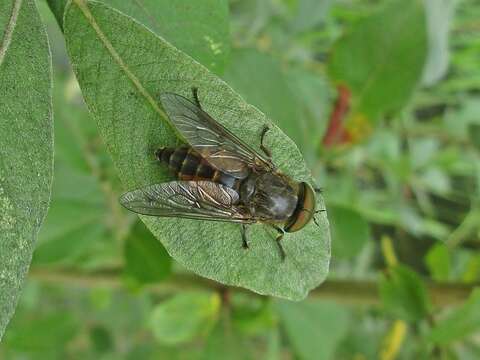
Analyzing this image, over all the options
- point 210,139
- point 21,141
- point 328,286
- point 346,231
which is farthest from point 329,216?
point 21,141

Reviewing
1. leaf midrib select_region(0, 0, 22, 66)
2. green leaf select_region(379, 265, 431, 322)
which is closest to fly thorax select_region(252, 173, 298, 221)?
green leaf select_region(379, 265, 431, 322)

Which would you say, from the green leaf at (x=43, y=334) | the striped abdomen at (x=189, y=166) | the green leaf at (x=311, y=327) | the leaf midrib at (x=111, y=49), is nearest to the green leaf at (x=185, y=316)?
the green leaf at (x=311, y=327)

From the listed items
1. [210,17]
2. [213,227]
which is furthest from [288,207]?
[210,17]

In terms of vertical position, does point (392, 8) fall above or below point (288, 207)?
above

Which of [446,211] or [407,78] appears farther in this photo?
[446,211]

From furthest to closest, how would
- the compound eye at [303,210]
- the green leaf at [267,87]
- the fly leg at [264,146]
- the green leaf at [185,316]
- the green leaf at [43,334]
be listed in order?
1. the green leaf at [43,334]
2. the green leaf at [185,316]
3. the green leaf at [267,87]
4. the compound eye at [303,210]
5. the fly leg at [264,146]

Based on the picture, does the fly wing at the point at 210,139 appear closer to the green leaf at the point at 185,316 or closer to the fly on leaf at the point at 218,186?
the fly on leaf at the point at 218,186

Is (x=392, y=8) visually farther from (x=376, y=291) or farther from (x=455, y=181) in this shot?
(x=455, y=181)
